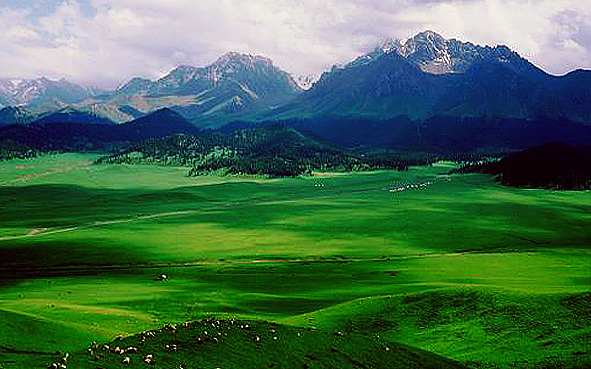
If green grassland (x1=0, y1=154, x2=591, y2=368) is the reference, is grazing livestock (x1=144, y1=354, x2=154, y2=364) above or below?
above

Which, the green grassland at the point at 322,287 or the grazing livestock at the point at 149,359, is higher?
the grazing livestock at the point at 149,359

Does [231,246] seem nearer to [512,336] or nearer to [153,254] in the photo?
[153,254]

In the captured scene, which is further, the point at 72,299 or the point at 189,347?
the point at 72,299

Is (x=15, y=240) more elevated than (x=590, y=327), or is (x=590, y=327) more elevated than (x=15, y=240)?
(x=590, y=327)

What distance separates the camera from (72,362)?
28.4 metres

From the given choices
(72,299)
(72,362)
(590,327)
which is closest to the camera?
(72,362)

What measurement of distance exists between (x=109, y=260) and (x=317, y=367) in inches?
4931

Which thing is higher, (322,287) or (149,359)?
(149,359)

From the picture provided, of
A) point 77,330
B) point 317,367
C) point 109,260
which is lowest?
point 109,260

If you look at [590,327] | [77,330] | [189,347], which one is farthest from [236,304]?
[189,347]

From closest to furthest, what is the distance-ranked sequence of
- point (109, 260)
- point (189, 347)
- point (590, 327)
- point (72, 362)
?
Answer: 1. point (72, 362)
2. point (189, 347)
3. point (590, 327)
4. point (109, 260)

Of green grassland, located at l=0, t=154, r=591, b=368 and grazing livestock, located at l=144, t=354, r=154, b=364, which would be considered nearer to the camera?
grazing livestock, located at l=144, t=354, r=154, b=364

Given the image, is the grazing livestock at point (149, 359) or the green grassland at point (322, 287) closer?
the grazing livestock at point (149, 359)

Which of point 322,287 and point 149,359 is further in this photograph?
point 322,287
